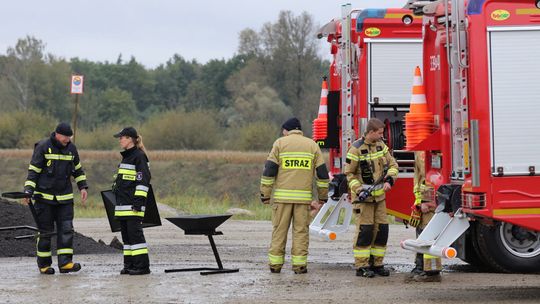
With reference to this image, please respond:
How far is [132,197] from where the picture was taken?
1259 cm

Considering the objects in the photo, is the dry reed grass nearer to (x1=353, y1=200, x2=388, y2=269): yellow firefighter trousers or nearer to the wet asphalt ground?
the wet asphalt ground

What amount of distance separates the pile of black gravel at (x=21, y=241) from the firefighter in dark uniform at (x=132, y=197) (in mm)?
2134

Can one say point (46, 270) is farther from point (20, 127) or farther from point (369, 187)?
point (20, 127)

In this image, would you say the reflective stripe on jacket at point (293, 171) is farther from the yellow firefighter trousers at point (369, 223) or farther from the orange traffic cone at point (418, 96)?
the orange traffic cone at point (418, 96)

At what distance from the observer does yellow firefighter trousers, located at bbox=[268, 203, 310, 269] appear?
12.7m

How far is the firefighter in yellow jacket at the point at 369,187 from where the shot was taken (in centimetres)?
1234

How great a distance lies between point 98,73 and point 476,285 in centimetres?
9405

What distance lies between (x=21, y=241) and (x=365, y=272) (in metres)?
5.40

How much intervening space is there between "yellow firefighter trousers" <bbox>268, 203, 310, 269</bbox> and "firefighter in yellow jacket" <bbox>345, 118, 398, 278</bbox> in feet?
2.07

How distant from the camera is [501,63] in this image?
988cm

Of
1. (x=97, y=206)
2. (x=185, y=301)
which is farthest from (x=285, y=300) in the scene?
(x=97, y=206)

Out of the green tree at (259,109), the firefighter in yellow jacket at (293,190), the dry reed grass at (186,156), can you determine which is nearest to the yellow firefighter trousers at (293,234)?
the firefighter in yellow jacket at (293,190)

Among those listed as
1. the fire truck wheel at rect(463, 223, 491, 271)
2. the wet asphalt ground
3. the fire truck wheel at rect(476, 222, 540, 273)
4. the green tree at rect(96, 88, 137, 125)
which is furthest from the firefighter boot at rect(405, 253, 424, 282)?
the green tree at rect(96, 88, 137, 125)

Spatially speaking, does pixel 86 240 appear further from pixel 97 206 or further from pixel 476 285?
pixel 97 206
